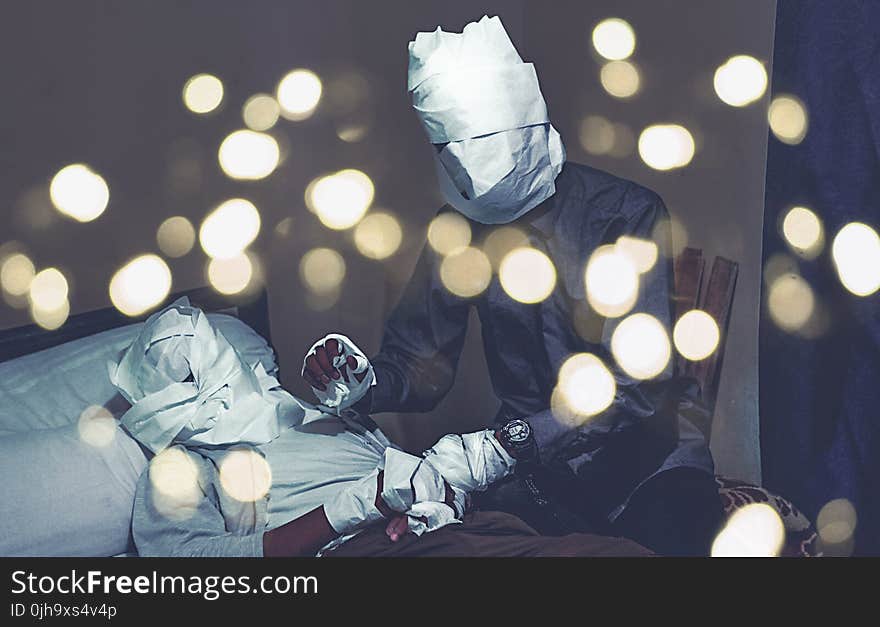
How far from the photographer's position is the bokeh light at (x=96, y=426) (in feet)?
3.30

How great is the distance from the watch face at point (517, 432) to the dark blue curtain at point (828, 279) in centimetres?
39

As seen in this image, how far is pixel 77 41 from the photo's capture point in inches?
43.1

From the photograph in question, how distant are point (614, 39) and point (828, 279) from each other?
1.62 feet

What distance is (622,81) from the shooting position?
1271 millimetres

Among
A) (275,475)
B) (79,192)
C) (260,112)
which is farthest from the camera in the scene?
(260,112)

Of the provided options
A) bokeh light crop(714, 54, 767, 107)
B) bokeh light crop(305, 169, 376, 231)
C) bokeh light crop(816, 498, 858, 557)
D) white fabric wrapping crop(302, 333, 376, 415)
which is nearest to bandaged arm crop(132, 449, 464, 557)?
white fabric wrapping crop(302, 333, 376, 415)

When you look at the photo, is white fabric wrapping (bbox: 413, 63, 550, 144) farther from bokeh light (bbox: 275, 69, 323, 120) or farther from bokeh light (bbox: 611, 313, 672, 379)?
bokeh light (bbox: 275, 69, 323, 120)

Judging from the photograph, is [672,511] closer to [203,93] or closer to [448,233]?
[448,233]

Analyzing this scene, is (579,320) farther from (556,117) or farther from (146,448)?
(146,448)

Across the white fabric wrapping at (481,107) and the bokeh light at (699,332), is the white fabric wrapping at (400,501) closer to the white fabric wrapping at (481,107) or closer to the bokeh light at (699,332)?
the white fabric wrapping at (481,107)

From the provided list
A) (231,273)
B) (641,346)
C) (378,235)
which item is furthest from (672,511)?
(231,273)

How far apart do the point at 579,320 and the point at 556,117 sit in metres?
0.36

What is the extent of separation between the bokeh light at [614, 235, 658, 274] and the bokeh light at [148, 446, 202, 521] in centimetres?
59

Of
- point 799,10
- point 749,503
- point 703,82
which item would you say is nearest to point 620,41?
point 703,82
